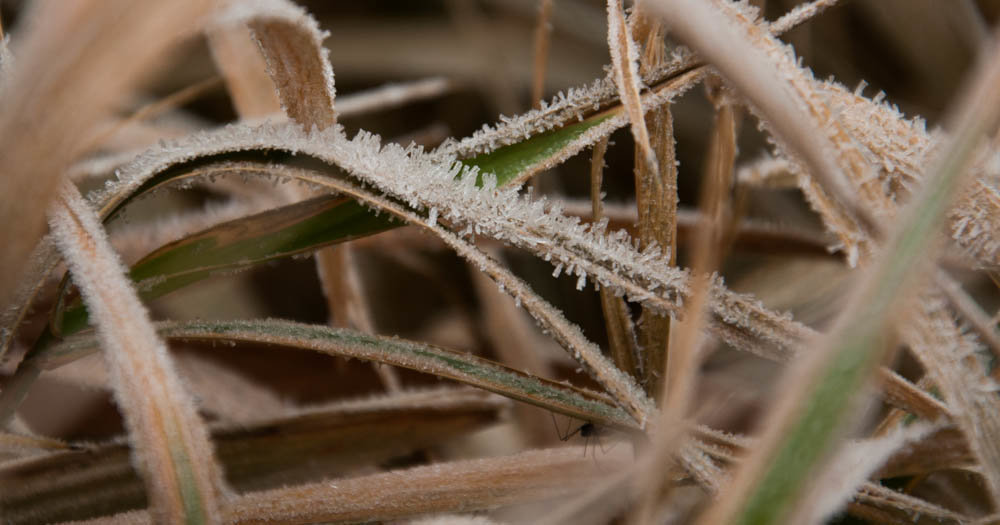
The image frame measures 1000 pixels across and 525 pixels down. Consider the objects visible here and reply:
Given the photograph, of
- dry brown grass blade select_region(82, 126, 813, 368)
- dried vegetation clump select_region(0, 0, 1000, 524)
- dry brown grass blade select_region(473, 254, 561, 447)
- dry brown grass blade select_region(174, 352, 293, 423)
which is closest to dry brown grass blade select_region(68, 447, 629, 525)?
dried vegetation clump select_region(0, 0, 1000, 524)

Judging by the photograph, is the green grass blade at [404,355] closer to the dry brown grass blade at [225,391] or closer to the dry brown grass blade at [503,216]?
the dry brown grass blade at [503,216]

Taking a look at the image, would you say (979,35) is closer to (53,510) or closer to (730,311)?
(730,311)

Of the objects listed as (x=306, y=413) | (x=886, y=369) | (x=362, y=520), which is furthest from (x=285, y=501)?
(x=886, y=369)

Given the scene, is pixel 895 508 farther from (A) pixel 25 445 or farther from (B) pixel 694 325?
(A) pixel 25 445

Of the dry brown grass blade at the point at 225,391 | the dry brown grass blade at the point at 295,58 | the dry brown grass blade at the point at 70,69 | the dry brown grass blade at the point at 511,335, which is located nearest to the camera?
the dry brown grass blade at the point at 70,69

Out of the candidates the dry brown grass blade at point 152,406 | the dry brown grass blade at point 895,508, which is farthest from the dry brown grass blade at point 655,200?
the dry brown grass blade at point 152,406

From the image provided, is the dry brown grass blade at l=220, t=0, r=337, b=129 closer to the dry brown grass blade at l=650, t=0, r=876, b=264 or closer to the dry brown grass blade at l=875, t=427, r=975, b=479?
the dry brown grass blade at l=650, t=0, r=876, b=264
